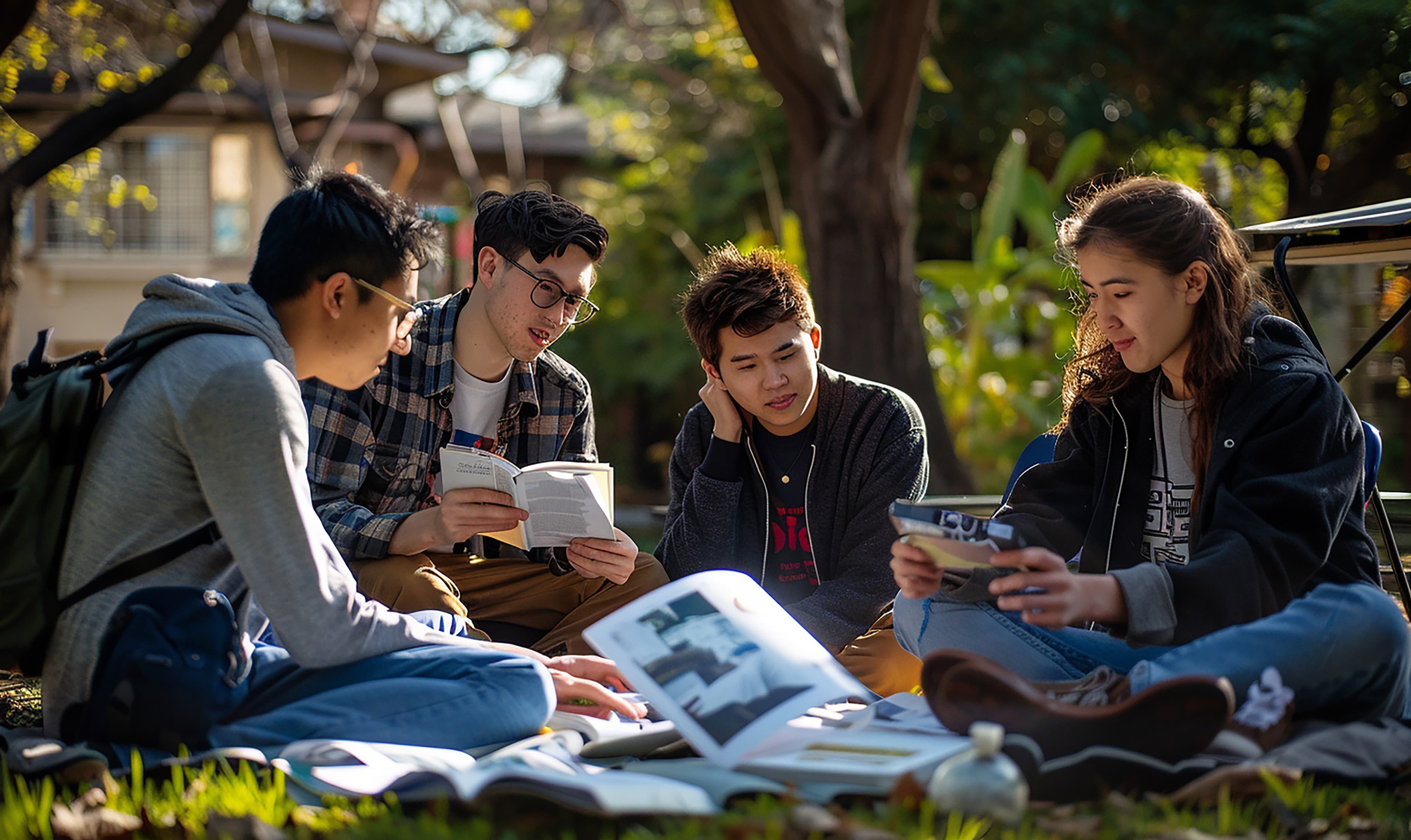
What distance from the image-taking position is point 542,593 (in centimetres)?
403

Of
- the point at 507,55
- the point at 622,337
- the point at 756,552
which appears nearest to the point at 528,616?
the point at 756,552

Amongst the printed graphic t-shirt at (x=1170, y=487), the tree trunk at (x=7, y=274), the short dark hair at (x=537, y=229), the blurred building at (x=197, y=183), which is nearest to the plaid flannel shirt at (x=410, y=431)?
the short dark hair at (x=537, y=229)

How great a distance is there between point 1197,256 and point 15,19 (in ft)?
20.7

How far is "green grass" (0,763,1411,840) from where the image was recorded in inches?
77.7

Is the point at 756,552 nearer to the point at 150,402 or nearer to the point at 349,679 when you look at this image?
the point at 349,679

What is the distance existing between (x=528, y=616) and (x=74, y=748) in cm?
180

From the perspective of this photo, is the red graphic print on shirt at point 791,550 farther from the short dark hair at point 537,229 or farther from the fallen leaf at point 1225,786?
the fallen leaf at point 1225,786

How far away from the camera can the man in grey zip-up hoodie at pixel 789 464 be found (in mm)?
3691

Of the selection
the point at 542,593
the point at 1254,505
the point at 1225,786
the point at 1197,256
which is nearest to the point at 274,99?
the point at 542,593

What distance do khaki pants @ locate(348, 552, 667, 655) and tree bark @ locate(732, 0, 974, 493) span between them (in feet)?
12.0

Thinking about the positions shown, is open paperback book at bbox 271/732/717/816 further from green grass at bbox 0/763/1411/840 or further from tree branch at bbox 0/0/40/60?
tree branch at bbox 0/0/40/60

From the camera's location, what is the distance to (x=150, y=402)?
2.47 metres

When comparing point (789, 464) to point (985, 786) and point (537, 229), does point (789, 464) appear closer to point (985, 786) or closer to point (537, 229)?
point (537, 229)

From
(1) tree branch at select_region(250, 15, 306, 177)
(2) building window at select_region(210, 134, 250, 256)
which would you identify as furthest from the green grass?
(2) building window at select_region(210, 134, 250, 256)
